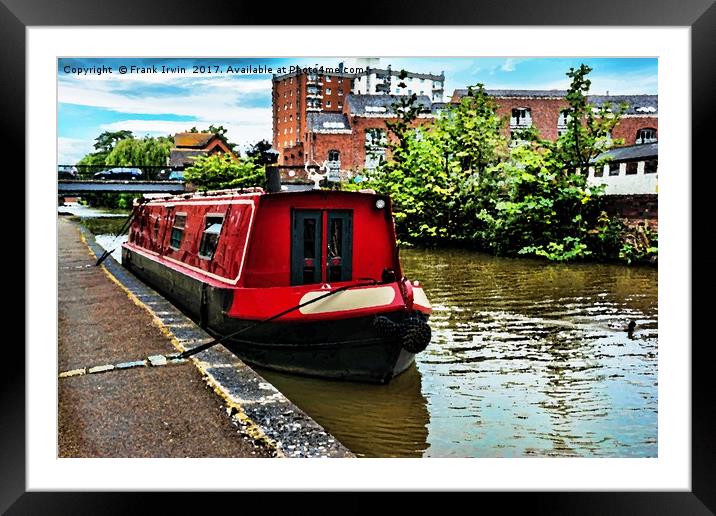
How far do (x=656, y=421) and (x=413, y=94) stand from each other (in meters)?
5.39

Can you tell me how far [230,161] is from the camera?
307 inches

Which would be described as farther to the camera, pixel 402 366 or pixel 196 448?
pixel 402 366

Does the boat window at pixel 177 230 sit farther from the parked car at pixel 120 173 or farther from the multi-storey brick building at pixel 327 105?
the multi-storey brick building at pixel 327 105

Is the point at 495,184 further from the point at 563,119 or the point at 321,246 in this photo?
the point at 321,246

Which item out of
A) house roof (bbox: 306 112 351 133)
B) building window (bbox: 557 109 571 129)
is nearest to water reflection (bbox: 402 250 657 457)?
building window (bbox: 557 109 571 129)

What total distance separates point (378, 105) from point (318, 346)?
5.28 meters

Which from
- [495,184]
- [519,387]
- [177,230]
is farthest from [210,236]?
[495,184]

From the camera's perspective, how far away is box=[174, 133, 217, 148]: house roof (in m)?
6.21

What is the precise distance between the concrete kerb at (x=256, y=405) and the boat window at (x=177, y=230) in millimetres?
1676

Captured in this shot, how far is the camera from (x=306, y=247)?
5.55 m
